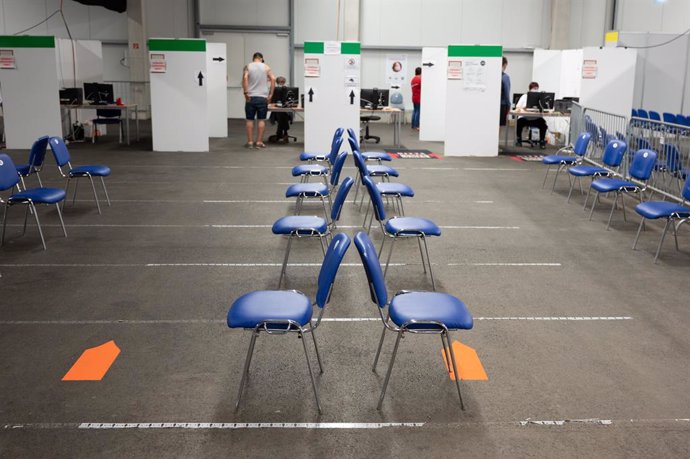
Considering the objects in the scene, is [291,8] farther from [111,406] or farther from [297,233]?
[111,406]

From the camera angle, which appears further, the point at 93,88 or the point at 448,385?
the point at 93,88

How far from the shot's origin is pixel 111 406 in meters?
3.49

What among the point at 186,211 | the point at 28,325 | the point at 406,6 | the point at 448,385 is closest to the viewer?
the point at 448,385

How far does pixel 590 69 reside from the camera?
1292 cm

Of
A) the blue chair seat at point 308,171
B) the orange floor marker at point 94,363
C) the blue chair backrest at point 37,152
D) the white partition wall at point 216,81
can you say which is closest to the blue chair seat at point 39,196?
the blue chair backrest at point 37,152

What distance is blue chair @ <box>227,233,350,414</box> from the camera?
131 inches

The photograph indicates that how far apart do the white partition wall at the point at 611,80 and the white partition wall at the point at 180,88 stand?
285 inches

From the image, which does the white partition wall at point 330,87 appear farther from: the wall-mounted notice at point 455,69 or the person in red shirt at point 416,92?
the person in red shirt at point 416,92

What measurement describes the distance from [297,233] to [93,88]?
1027cm

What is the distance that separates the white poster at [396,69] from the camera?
20.2m

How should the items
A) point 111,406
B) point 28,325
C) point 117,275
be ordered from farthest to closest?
point 117,275, point 28,325, point 111,406

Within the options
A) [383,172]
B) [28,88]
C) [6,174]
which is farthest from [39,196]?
[28,88]

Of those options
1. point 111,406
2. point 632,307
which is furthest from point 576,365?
point 111,406

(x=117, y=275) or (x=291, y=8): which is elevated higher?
(x=291, y=8)
